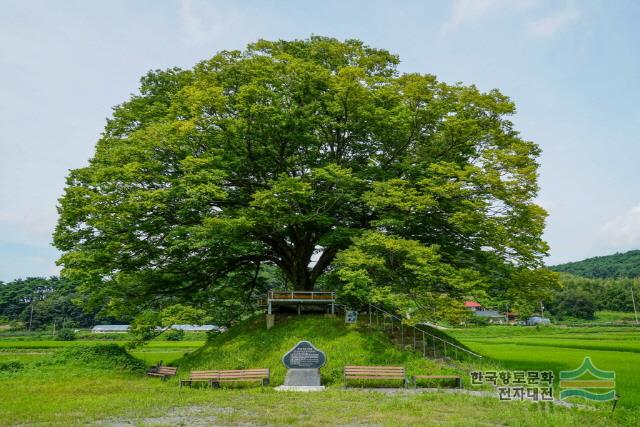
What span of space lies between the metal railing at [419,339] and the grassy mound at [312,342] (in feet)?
3.40

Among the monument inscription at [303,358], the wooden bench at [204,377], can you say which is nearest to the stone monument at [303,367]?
the monument inscription at [303,358]

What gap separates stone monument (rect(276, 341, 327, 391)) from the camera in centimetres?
1688

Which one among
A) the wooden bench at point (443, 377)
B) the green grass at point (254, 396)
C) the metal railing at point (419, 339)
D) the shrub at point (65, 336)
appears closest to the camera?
the green grass at point (254, 396)

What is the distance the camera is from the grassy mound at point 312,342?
19.1 m

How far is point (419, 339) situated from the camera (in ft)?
72.6

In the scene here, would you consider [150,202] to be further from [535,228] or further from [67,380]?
[535,228]

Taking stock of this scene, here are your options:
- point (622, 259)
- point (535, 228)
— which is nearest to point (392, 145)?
point (535, 228)

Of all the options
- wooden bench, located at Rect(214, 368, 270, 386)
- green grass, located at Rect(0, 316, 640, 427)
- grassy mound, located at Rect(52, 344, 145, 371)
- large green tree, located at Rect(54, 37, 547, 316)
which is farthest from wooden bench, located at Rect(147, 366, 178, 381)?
large green tree, located at Rect(54, 37, 547, 316)

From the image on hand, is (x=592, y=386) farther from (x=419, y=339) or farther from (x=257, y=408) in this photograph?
(x=419, y=339)

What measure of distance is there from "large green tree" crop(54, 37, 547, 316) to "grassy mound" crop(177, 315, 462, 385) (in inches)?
125

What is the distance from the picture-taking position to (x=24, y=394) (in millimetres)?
15797

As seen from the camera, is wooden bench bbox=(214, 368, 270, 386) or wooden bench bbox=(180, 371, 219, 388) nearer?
wooden bench bbox=(214, 368, 270, 386)

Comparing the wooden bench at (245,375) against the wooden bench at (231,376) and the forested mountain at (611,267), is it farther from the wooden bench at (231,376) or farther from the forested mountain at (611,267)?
the forested mountain at (611,267)

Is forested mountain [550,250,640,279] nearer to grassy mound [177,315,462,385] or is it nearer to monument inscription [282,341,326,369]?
grassy mound [177,315,462,385]
